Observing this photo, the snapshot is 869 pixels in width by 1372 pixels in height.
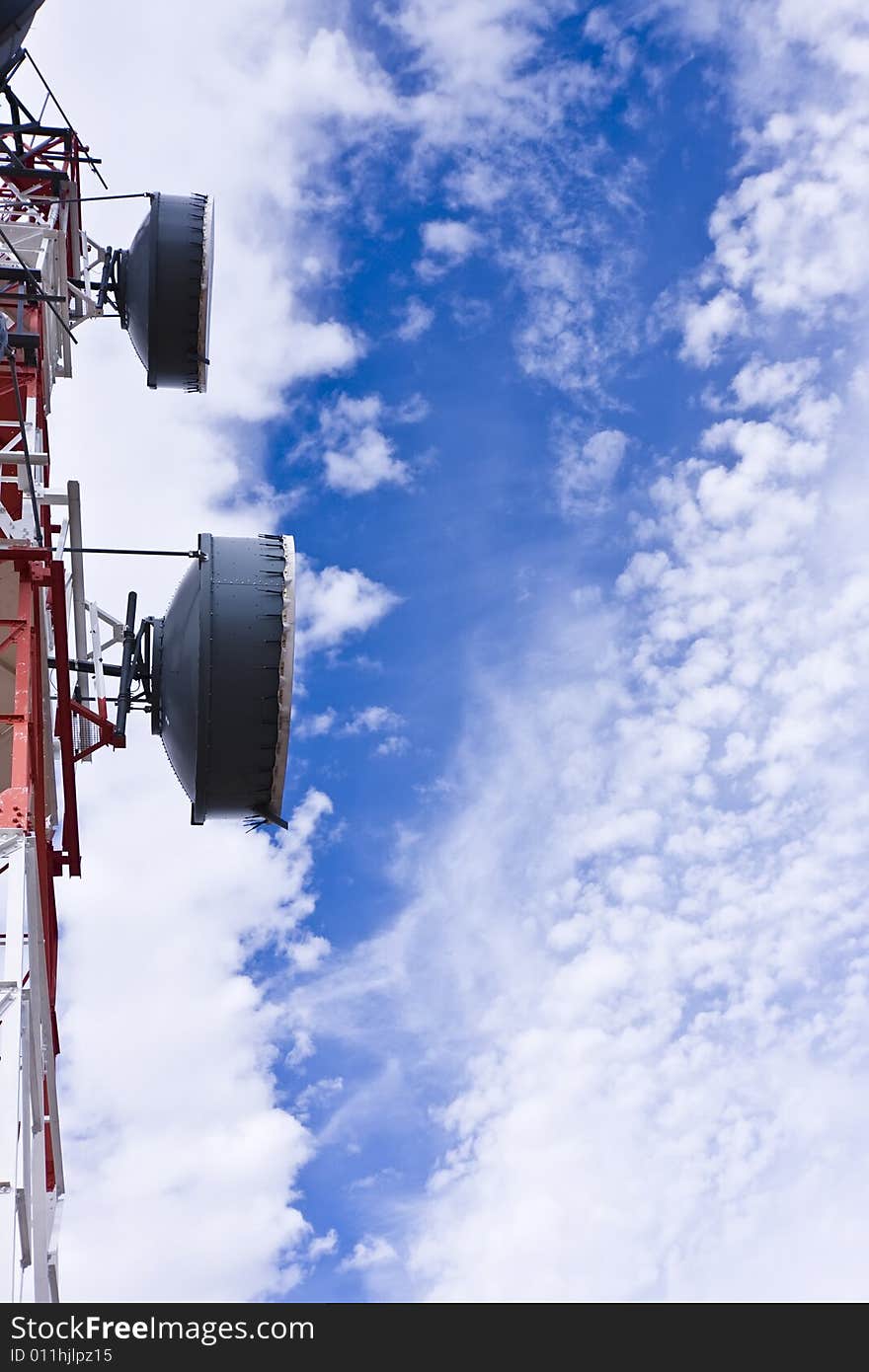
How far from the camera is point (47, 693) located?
1884 cm

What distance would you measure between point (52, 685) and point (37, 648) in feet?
7.82

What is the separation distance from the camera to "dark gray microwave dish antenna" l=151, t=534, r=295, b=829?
17.2 m

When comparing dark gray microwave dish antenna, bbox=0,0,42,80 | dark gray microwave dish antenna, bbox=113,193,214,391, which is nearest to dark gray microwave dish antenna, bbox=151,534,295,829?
dark gray microwave dish antenna, bbox=0,0,42,80

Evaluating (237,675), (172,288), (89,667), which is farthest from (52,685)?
(172,288)

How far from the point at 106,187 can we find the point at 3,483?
26.6 ft

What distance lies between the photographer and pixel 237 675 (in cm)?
1722

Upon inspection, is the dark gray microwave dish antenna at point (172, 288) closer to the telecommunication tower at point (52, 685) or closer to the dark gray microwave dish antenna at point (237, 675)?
the telecommunication tower at point (52, 685)

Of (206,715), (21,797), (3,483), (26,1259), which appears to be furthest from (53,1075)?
(3,483)

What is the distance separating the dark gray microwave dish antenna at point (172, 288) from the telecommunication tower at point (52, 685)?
5.88ft

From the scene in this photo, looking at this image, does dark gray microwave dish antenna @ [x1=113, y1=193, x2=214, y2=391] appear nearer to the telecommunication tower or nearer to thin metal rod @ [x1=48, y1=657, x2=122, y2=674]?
the telecommunication tower

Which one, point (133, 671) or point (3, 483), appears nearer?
point (133, 671)

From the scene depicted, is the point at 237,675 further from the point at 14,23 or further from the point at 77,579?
the point at 14,23
